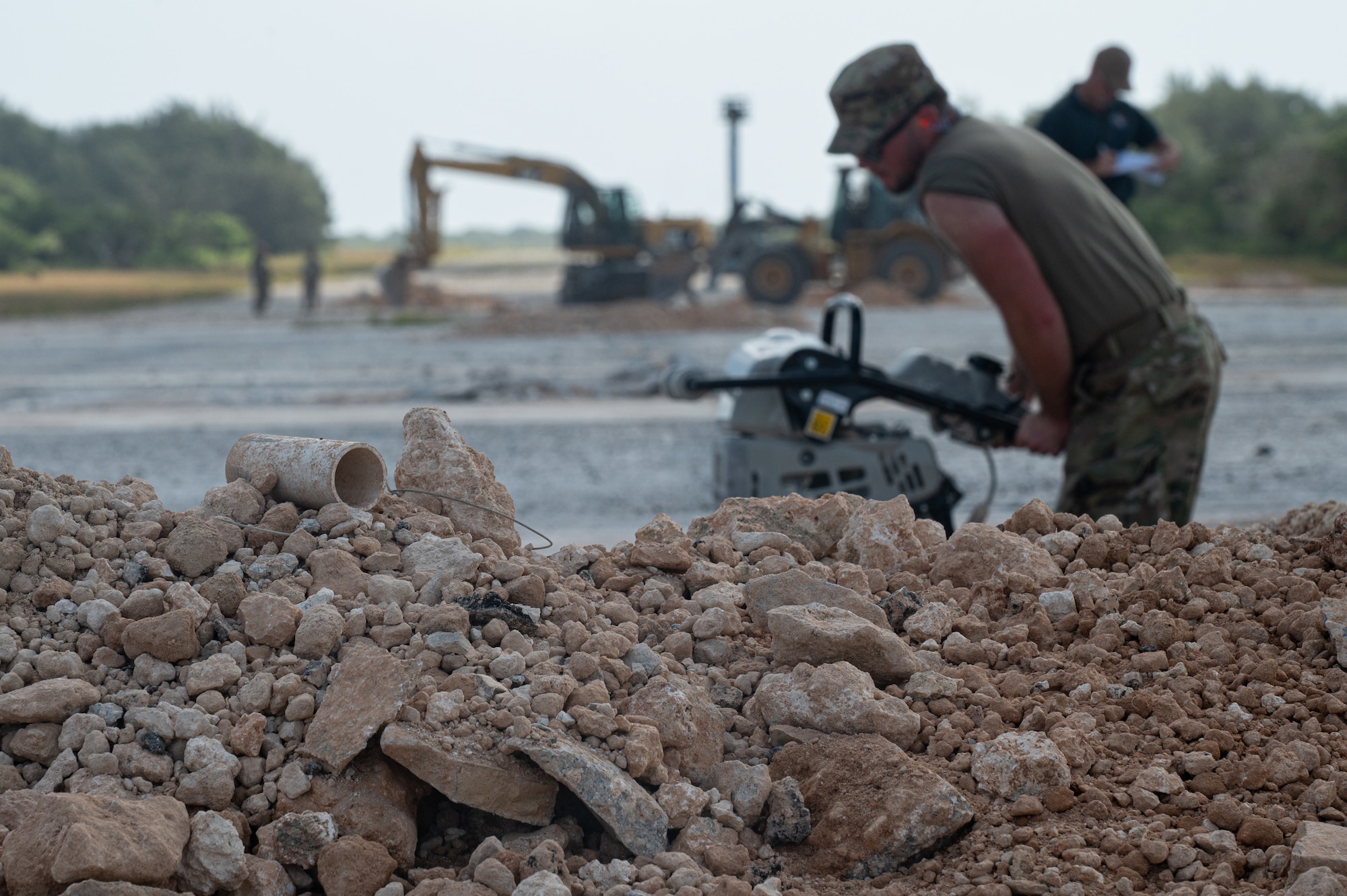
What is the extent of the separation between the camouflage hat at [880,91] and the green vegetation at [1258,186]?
32247 mm

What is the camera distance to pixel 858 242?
23.4m

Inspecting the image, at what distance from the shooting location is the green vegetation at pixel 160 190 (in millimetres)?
47656

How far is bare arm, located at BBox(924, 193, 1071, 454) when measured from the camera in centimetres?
346

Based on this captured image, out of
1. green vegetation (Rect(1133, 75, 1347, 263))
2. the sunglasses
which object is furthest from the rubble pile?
green vegetation (Rect(1133, 75, 1347, 263))

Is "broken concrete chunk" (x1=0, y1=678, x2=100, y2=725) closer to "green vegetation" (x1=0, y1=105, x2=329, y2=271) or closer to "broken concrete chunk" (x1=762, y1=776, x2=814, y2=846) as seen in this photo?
"broken concrete chunk" (x1=762, y1=776, x2=814, y2=846)

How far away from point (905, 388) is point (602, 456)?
11.1 feet

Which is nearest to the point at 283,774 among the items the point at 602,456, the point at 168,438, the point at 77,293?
the point at 602,456

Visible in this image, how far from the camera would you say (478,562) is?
237 centimetres

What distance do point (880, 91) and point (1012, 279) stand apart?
29.5 inches

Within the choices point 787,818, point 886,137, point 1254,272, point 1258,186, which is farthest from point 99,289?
point 1258,186

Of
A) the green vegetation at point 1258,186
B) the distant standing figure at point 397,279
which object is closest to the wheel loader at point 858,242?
the distant standing figure at point 397,279

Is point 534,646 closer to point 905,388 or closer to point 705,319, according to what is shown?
point 905,388

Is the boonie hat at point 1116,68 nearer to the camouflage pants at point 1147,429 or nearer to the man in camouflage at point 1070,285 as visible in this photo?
the man in camouflage at point 1070,285

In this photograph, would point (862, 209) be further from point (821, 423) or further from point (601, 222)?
point (821, 423)
